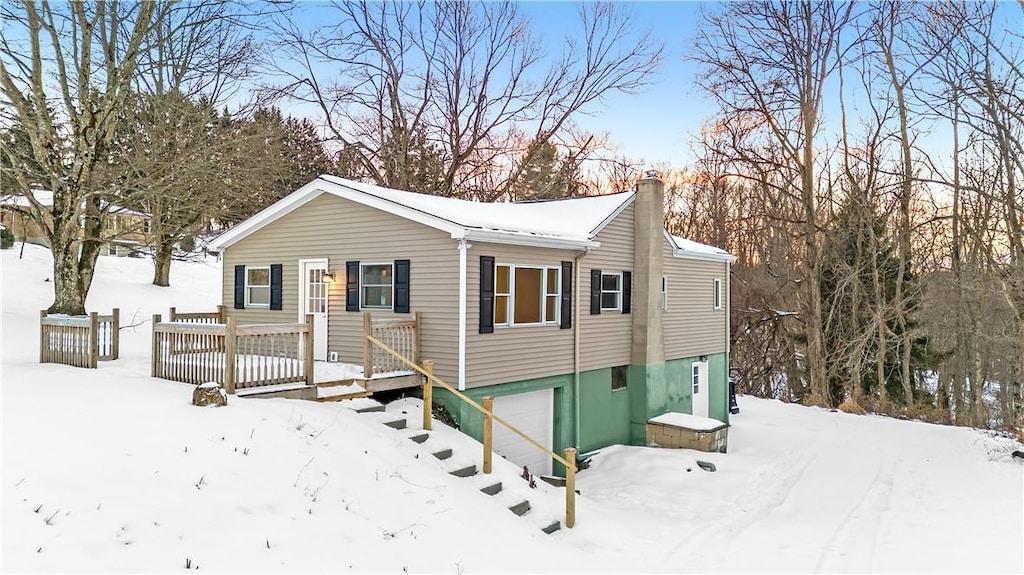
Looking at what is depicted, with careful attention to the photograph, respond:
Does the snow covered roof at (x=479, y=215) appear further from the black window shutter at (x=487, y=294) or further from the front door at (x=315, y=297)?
the front door at (x=315, y=297)

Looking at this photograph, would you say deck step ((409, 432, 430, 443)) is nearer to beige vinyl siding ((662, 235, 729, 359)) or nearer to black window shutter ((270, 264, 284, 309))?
black window shutter ((270, 264, 284, 309))

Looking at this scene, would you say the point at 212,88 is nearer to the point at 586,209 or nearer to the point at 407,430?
the point at 586,209

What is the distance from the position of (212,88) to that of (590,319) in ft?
45.7

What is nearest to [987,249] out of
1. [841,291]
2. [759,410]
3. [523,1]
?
[841,291]

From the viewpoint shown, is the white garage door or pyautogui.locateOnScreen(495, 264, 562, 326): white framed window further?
the white garage door

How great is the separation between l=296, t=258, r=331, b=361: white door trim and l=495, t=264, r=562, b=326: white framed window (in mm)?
3465

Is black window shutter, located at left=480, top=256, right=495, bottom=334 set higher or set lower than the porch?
higher

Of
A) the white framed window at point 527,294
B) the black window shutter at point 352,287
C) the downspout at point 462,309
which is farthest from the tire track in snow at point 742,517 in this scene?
the black window shutter at point 352,287

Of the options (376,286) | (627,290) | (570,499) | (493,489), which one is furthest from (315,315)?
(627,290)

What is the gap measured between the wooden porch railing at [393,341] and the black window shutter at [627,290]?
18.3 ft

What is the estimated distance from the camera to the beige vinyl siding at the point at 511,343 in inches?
415

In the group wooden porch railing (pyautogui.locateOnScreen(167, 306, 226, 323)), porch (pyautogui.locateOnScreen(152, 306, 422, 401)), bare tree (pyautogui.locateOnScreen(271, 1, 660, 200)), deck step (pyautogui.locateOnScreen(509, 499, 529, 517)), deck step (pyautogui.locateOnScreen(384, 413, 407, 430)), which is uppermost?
bare tree (pyautogui.locateOnScreen(271, 1, 660, 200))

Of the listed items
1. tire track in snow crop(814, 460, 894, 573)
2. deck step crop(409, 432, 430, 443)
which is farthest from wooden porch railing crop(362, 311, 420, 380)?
tire track in snow crop(814, 460, 894, 573)

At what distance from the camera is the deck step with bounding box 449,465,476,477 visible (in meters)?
8.49
